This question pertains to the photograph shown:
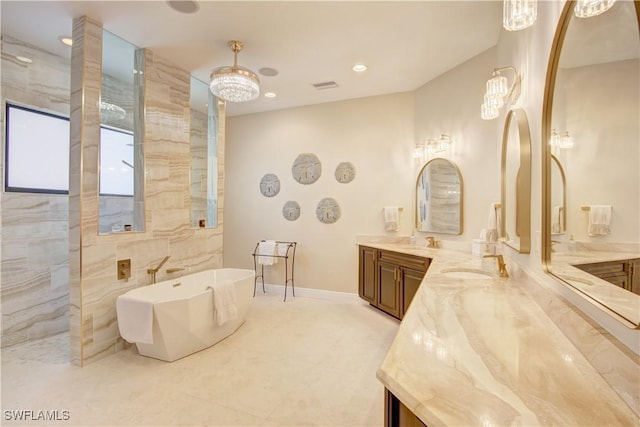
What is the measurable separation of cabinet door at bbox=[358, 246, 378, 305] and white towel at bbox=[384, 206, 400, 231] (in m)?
0.46

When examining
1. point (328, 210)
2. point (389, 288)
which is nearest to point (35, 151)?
point (328, 210)

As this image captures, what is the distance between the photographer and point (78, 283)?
8.31 feet

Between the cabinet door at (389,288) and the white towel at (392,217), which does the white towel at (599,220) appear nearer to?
the cabinet door at (389,288)

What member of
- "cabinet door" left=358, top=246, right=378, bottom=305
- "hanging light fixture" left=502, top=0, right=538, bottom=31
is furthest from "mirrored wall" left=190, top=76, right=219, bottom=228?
"hanging light fixture" left=502, top=0, right=538, bottom=31

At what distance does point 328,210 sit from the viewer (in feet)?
15.2

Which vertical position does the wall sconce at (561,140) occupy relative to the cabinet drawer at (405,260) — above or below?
above

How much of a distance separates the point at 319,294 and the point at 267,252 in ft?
3.41

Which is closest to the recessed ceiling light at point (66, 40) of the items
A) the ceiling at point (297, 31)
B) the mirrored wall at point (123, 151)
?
the ceiling at point (297, 31)

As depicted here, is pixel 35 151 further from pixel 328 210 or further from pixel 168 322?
pixel 328 210

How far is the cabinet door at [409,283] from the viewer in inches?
124

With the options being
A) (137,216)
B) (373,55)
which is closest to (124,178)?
(137,216)

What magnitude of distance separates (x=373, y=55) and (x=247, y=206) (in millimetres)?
3143

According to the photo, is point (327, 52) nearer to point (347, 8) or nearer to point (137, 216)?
point (347, 8)

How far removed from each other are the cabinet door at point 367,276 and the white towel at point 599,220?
3.01 metres
